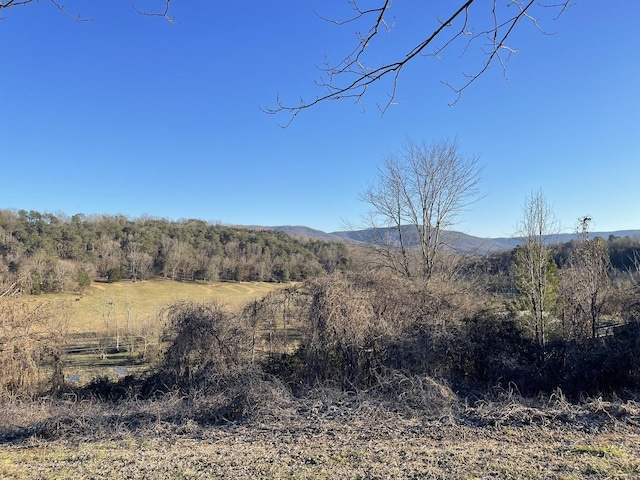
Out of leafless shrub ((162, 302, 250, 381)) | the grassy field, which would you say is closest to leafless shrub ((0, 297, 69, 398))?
leafless shrub ((162, 302, 250, 381))

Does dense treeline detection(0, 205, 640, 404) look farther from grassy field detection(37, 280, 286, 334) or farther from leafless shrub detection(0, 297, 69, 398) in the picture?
grassy field detection(37, 280, 286, 334)

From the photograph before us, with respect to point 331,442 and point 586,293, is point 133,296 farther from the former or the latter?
point 331,442

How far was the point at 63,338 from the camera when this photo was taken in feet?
37.5

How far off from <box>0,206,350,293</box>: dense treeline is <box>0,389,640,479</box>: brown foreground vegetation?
36937 mm

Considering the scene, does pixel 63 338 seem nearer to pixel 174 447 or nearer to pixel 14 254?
pixel 174 447

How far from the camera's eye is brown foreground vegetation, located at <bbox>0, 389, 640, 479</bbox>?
3934 millimetres

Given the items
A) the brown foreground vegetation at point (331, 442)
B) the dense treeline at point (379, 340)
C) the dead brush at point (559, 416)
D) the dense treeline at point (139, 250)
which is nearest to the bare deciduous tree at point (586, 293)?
the dense treeline at point (379, 340)

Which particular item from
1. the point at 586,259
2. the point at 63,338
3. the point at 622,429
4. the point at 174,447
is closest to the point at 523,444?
the point at 622,429

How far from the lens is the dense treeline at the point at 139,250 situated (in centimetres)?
4509

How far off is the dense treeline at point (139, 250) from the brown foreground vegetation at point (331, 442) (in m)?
36.9

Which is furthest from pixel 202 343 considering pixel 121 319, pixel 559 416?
pixel 121 319

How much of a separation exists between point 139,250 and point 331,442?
61.7 metres

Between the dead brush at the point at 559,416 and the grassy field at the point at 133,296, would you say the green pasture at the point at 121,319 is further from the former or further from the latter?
the dead brush at the point at 559,416

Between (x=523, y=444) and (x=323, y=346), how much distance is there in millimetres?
5683
